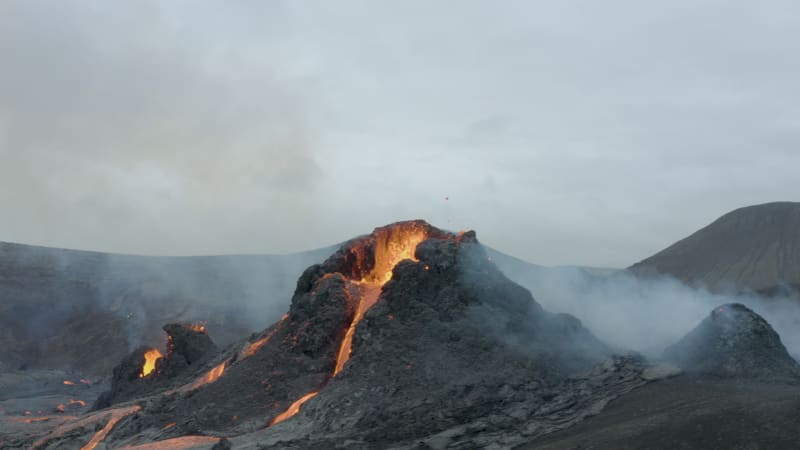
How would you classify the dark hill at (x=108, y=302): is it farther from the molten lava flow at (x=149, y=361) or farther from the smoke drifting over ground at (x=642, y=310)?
the smoke drifting over ground at (x=642, y=310)

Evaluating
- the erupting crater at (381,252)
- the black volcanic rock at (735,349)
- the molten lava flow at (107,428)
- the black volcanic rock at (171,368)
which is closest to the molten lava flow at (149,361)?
the black volcanic rock at (171,368)

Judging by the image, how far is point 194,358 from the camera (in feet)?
150

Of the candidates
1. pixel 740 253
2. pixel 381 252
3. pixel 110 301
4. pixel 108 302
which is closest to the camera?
pixel 381 252

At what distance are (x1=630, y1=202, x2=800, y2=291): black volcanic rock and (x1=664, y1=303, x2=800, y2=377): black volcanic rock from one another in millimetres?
73600

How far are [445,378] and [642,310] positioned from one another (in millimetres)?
19758

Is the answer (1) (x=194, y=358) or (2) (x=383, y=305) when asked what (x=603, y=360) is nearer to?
(2) (x=383, y=305)

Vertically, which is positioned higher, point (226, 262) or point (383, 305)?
point (226, 262)

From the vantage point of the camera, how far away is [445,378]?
2900 centimetres

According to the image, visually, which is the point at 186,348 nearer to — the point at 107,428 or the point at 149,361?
the point at 149,361

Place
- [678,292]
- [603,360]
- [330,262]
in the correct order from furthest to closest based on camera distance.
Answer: [678,292]
[330,262]
[603,360]

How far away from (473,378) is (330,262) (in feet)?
38.3

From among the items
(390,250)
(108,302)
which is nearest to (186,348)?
(390,250)

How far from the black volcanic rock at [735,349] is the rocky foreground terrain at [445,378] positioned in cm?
6

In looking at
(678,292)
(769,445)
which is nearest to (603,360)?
(769,445)
